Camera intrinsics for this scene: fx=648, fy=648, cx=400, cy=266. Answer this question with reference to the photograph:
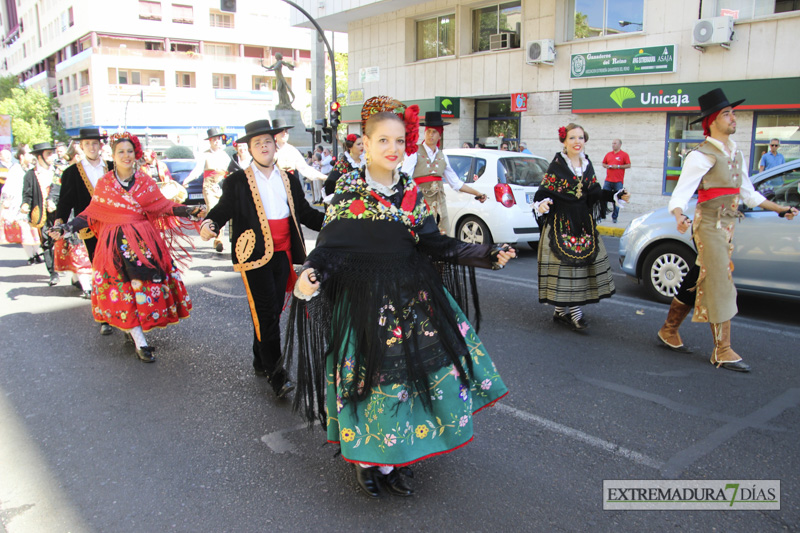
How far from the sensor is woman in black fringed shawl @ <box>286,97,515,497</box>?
298cm

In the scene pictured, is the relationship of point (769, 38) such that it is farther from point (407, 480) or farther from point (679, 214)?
point (407, 480)

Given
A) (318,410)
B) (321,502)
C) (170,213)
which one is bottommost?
(321,502)

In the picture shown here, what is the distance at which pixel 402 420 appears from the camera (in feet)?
9.76

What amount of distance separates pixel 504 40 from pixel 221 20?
48.8 m

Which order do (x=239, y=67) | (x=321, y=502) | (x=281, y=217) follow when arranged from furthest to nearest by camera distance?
(x=239, y=67) → (x=281, y=217) → (x=321, y=502)

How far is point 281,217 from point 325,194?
1.96m

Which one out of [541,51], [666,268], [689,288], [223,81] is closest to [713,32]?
[541,51]

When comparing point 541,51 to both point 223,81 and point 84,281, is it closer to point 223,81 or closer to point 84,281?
point 84,281

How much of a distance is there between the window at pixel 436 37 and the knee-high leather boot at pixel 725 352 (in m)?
18.2

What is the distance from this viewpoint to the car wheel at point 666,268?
6.86m

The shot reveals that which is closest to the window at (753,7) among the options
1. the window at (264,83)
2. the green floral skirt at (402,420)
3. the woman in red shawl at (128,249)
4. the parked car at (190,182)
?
the parked car at (190,182)

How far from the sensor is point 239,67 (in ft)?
197

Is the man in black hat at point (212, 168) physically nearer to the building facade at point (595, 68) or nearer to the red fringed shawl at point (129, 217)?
the red fringed shawl at point (129, 217)

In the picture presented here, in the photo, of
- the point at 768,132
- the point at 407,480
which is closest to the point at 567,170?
the point at 407,480
